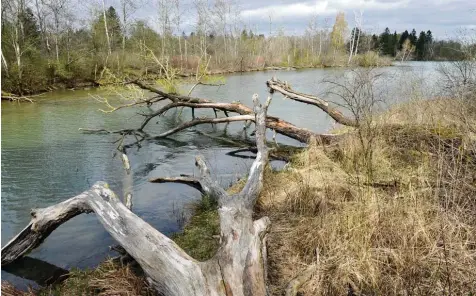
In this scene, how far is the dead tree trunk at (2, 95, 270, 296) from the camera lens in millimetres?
3045

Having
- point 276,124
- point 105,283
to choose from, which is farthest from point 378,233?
point 276,124

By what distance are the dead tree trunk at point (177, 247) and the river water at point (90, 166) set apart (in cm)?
64

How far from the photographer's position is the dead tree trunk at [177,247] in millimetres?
3045

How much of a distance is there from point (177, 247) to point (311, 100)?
24.8ft

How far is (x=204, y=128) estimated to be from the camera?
1289 cm

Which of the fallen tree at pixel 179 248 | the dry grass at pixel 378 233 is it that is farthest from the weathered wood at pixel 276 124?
the fallen tree at pixel 179 248

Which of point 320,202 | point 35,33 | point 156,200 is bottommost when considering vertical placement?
point 156,200

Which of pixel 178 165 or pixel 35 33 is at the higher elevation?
pixel 35 33

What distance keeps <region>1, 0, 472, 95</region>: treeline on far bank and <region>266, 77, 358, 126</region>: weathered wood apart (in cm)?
158

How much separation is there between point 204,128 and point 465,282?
34.5ft

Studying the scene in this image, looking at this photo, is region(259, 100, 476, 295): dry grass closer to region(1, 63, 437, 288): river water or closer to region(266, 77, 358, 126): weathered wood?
region(1, 63, 437, 288): river water

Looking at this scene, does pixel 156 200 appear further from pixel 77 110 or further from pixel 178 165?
pixel 77 110

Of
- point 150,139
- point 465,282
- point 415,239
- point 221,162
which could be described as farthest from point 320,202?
point 150,139

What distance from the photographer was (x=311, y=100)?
1023 centimetres
